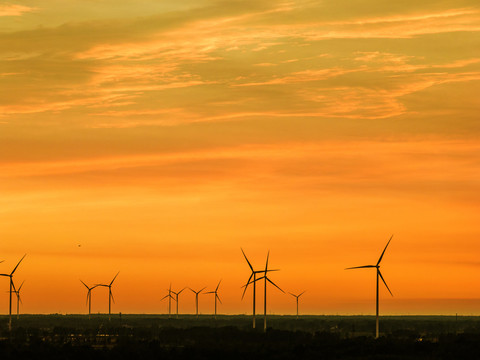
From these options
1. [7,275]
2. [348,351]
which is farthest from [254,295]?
[348,351]

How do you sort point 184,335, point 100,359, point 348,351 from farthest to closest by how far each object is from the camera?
point 184,335, point 348,351, point 100,359

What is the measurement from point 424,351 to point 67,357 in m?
43.9

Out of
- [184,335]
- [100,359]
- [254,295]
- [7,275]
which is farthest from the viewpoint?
[7,275]

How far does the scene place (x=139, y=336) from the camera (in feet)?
551

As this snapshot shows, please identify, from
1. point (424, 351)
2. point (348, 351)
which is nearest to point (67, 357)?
point (348, 351)

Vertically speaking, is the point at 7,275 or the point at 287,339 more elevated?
the point at 7,275

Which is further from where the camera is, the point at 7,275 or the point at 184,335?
the point at 7,275

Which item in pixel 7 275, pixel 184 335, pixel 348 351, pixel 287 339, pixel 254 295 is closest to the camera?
pixel 348 351

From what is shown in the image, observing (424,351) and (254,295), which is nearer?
(424,351)

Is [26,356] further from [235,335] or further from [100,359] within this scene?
[235,335]

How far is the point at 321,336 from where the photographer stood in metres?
158

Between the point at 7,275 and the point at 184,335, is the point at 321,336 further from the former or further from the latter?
the point at 7,275

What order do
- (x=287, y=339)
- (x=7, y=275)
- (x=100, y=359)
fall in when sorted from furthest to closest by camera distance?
1. (x=7, y=275)
2. (x=287, y=339)
3. (x=100, y=359)

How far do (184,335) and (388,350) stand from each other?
54.1 meters
